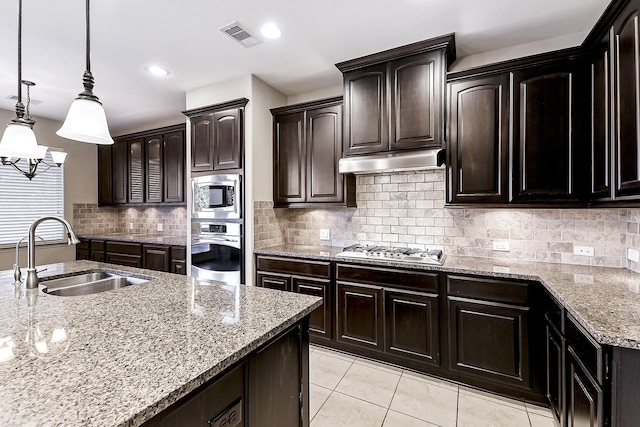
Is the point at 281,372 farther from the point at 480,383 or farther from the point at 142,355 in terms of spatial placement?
the point at 480,383

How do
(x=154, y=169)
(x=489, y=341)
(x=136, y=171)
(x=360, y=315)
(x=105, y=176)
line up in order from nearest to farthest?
1. (x=489, y=341)
2. (x=360, y=315)
3. (x=154, y=169)
4. (x=136, y=171)
5. (x=105, y=176)

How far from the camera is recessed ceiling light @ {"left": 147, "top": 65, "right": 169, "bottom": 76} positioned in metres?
3.01

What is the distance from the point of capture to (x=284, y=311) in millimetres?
1334

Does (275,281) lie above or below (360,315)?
above

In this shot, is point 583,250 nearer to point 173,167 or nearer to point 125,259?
point 173,167

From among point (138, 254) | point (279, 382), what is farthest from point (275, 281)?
point (138, 254)

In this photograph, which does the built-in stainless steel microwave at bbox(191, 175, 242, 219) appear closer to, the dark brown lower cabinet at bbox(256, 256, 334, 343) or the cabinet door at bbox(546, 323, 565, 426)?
the dark brown lower cabinet at bbox(256, 256, 334, 343)

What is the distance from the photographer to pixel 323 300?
2.94m

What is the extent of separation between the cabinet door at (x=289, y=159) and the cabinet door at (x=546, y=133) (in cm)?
198

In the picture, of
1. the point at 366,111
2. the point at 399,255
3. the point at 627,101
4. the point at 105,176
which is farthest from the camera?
the point at 105,176

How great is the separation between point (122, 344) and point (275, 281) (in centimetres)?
217

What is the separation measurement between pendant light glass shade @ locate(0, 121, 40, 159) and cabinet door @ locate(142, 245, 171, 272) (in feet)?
7.47

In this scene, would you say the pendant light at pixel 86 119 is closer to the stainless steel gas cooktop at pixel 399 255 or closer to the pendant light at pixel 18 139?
the pendant light at pixel 18 139

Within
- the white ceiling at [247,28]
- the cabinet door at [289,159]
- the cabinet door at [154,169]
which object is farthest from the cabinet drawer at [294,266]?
Answer: the cabinet door at [154,169]
